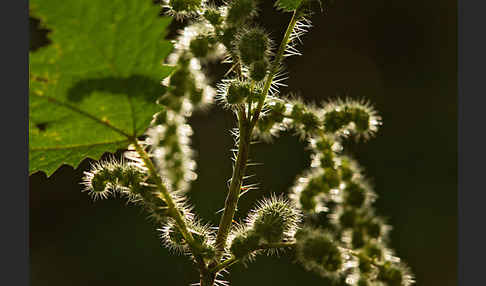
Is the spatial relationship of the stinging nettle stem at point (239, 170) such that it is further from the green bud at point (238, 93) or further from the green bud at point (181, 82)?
the green bud at point (181, 82)

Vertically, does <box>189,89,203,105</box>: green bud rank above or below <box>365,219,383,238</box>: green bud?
above

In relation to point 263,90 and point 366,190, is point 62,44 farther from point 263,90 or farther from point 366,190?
point 366,190

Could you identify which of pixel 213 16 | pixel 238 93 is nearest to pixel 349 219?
pixel 238 93

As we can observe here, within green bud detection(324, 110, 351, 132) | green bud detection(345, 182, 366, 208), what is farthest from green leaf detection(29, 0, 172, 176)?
green bud detection(345, 182, 366, 208)

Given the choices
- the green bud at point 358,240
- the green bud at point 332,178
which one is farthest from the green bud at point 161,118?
the green bud at point 358,240

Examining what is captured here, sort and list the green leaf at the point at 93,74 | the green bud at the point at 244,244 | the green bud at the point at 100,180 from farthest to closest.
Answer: the green bud at the point at 100,180 < the green bud at the point at 244,244 < the green leaf at the point at 93,74

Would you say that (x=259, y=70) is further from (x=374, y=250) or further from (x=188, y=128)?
(x=374, y=250)

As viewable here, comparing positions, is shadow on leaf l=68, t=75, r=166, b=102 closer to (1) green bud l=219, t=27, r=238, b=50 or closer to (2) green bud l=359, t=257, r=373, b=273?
(1) green bud l=219, t=27, r=238, b=50

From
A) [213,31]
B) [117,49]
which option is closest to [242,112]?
[213,31]
